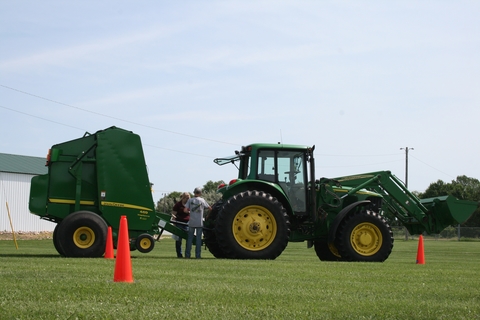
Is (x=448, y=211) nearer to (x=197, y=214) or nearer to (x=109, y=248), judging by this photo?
(x=197, y=214)

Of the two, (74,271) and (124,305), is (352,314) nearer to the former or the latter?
(124,305)

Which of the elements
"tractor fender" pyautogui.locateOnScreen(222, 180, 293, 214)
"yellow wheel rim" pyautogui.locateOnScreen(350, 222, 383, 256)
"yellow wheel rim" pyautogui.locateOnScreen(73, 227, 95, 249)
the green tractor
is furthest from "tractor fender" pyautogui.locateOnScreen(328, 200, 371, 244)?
"yellow wheel rim" pyautogui.locateOnScreen(73, 227, 95, 249)

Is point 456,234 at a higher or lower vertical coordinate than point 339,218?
lower

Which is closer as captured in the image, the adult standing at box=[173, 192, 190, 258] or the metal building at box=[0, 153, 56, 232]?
the adult standing at box=[173, 192, 190, 258]

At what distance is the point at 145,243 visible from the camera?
16.0m

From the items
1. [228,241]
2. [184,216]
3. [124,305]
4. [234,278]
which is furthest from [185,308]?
[184,216]

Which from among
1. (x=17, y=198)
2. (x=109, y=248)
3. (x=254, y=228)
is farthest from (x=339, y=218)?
(x=17, y=198)

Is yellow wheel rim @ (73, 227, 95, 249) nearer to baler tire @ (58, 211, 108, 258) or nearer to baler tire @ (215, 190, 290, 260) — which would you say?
baler tire @ (58, 211, 108, 258)

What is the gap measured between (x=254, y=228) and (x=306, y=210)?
63.0 inches

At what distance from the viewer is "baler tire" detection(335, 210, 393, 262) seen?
1573cm

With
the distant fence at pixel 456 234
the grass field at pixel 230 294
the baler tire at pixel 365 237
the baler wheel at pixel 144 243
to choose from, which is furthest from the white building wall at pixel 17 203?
the grass field at pixel 230 294

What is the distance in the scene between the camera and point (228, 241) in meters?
14.8

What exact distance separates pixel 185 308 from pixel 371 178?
11.5 m

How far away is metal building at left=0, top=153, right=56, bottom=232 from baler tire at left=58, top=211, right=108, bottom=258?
1772 inches
